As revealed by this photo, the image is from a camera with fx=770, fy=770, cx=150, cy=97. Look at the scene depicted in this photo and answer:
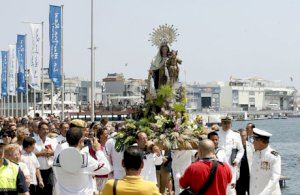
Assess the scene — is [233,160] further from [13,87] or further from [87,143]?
[13,87]

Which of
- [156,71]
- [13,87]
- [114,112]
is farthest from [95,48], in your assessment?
[114,112]

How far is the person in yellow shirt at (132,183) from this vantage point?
21.6 feet

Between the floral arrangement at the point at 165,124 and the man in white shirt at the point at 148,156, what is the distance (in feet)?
2.79

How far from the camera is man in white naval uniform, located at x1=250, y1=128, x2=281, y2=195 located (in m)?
9.99

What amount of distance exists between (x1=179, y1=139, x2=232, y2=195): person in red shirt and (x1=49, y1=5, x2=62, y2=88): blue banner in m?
27.9

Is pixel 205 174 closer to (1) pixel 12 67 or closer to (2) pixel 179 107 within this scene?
(2) pixel 179 107

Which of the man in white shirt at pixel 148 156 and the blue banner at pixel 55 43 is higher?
the blue banner at pixel 55 43

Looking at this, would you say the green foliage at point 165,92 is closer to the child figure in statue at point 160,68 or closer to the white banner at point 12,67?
the child figure in statue at point 160,68

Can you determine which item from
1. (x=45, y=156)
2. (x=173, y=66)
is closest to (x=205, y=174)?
(x=45, y=156)

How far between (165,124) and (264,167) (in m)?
4.22

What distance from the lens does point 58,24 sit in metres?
35.4

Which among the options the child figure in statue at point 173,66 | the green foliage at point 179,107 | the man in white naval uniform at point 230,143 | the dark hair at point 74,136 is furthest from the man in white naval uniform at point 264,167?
the child figure in statue at point 173,66

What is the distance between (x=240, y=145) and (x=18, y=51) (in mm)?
32994

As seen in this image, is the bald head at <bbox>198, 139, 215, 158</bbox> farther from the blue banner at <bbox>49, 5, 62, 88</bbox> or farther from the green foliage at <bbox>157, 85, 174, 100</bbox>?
the blue banner at <bbox>49, 5, 62, 88</bbox>
